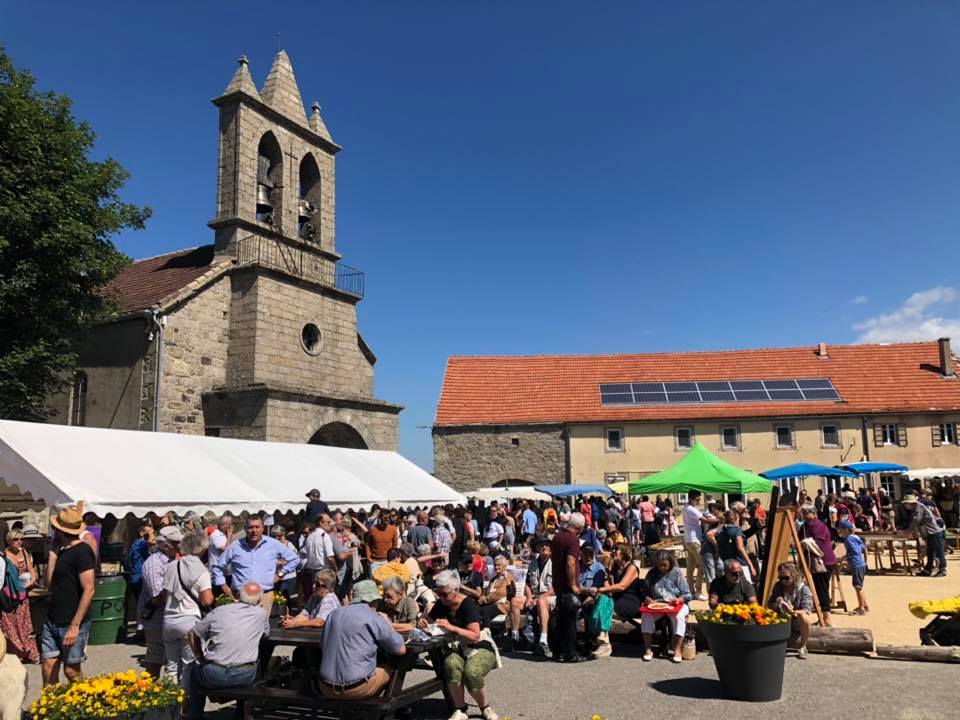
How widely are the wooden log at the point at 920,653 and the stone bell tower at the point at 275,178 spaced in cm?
1610

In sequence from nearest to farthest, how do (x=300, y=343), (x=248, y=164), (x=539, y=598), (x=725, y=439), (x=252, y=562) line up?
1. (x=252, y=562)
2. (x=539, y=598)
3. (x=248, y=164)
4. (x=300, y=343)
5. (x=725, y=439)

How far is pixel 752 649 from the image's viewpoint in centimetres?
609

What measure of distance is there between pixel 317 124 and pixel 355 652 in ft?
63.1

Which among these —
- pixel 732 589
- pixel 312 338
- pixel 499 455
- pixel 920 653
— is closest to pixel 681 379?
pixel 499 455

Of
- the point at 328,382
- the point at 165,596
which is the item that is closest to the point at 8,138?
the point at 328,382

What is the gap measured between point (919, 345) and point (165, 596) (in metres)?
34.7

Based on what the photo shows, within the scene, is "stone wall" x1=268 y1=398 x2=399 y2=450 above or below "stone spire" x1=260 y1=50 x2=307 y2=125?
below

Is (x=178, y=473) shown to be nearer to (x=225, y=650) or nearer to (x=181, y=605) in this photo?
(x=181, y=605)

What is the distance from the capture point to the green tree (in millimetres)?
13156

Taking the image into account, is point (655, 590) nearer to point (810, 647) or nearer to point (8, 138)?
point (810, 647)

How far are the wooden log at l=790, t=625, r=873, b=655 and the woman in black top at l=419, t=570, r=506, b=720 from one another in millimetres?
3953

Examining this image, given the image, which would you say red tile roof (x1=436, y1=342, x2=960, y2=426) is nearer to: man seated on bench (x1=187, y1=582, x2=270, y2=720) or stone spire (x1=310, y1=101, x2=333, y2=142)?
stone spire (x1=310, y1=101, x2=333, y2=142)

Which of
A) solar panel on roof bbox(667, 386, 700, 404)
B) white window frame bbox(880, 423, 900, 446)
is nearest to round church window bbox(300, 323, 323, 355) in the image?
solar panel on roof bbox(667, 386, 700, 404)

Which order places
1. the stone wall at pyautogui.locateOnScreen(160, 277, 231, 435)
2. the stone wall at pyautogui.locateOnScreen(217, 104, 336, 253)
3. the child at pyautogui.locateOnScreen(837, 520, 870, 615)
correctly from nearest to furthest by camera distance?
the child at pyautogui.locateOnScreen(837, 520, 870, 615)
the stone wall at pyautogui.locateOnScreen(160, 277, 231, 435)
the stone wall at pyautogui.locateOnScreen(217, 104, 336, 253)
